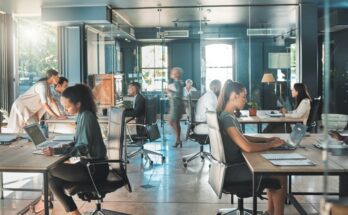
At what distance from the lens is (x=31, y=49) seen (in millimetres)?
9445

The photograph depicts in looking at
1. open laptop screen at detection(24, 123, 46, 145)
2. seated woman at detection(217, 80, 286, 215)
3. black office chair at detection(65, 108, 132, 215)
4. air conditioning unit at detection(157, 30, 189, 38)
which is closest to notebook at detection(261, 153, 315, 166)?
seated woman at detection(217, 80, 286, 215)

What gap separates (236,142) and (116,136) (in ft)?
3.31

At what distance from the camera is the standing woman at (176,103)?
827 cm

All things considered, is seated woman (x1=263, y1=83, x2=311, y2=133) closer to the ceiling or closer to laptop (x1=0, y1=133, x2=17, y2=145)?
the ceiling

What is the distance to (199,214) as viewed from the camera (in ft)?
13.5

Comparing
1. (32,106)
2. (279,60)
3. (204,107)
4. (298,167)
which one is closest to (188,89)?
(279,60)

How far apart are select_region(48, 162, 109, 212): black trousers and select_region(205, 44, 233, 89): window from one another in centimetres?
663

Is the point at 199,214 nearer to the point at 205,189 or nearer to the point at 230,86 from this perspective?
the point at 205,189

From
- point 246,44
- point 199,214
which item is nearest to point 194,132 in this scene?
point 199,214

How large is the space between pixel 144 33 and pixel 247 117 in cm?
434

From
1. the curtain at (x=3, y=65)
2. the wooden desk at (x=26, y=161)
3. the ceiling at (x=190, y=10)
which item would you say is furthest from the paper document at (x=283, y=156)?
the curtain at (x=3, y=65)

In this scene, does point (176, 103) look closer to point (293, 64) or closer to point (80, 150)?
point (293, 64)

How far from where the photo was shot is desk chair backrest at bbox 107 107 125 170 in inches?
140

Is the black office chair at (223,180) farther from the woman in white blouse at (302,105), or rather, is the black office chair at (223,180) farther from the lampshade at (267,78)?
the lampshade at (267,78)
